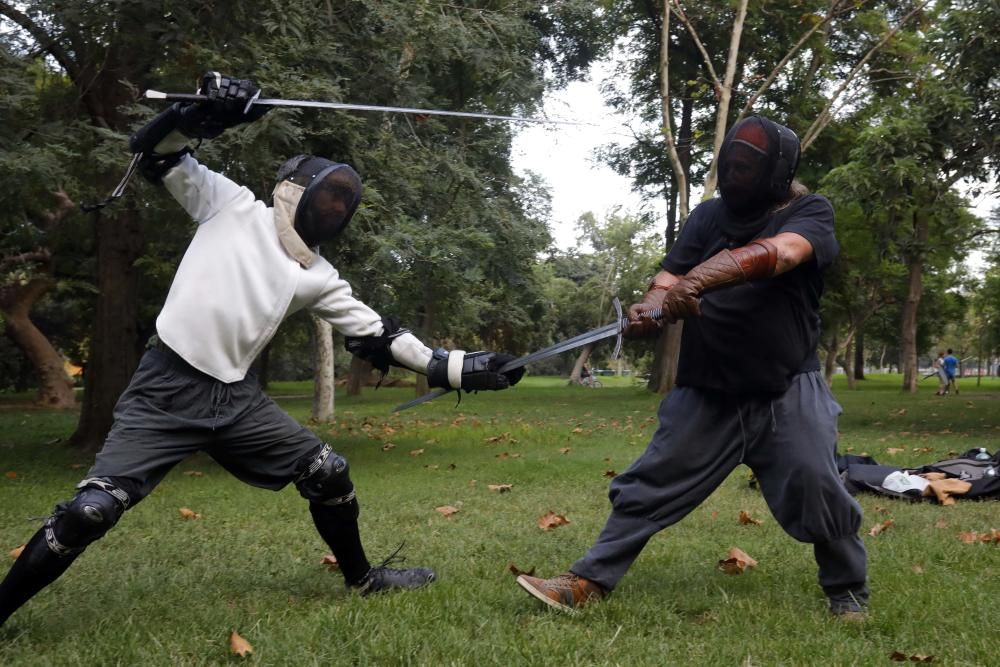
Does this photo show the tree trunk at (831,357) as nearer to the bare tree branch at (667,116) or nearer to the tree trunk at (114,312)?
the bare tree branch at (667,116)

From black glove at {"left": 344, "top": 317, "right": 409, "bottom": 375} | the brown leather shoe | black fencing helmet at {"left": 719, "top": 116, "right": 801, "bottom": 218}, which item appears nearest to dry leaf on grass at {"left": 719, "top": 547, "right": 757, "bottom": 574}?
the brown leather shoe

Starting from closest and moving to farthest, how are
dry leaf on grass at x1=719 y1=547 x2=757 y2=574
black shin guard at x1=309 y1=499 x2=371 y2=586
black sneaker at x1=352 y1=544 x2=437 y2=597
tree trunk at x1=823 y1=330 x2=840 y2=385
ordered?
black shin guard at x1=309 y1=499 x2=371 y2=586 < black sneaker at x1=352 y1=544 x2=437 y2=597 < dry leaf on grass at x1=719 y1=547 x2=757 y2=574 < tree trunk at x1=823 y1=330 x2=840 y2=385

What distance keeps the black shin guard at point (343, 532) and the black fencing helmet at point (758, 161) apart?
2218 millimetres

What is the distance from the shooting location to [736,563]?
492 cm

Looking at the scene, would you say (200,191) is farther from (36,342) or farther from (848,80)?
(36,342)

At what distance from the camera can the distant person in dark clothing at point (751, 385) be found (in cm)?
389

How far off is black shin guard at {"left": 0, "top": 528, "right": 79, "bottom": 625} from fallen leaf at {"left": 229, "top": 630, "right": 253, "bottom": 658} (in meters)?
0.71

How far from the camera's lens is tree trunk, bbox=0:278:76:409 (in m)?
24.1

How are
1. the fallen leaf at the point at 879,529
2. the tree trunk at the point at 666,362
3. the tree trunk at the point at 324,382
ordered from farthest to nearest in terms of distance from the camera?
the tree trunk at the point at 666,362
the tree trunk at the point at 324,382
the fallen leaf at the point at 879,529

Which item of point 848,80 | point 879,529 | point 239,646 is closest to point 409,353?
point 239,646

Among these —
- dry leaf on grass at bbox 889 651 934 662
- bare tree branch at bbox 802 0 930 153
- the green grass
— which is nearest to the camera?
dry leaf on grass at bbox 889 651 934 662

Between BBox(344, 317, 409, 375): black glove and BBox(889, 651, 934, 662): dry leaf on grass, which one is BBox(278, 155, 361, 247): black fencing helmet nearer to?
BBox(344, 317, 409, 375): black glove

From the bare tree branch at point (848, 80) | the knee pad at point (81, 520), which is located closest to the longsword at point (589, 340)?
the knee pad at point (81, 520)

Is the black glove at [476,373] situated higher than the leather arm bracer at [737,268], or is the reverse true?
the leather arm bracer at [737,268]
